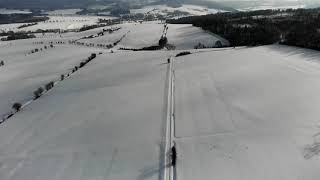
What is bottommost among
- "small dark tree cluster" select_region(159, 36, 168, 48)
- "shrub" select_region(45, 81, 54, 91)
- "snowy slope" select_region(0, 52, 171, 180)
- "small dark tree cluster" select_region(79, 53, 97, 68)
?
"snowy slope" select_region(0, 52, 171, 180)

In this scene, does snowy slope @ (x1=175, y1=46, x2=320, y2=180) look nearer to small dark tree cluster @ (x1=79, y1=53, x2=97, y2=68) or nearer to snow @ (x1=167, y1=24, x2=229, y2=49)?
small dark tree cluster @ (x1=79, y1=53, x2=97, y2=68)

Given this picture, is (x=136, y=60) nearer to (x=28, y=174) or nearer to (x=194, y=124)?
(x=194, y=124)

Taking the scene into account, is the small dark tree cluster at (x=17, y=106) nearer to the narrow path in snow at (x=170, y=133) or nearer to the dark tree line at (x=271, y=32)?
the narrow path in snow at (x=170, y=133)

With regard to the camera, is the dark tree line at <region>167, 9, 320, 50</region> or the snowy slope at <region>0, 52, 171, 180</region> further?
the dark tree line at <region>167, 9, 320, 50</region>

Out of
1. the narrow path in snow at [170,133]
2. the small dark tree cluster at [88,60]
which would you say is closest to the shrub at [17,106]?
the narrow path in snow at [170,133]

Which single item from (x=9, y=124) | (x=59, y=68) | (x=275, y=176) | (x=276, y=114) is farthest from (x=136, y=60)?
(x=275, y=176)

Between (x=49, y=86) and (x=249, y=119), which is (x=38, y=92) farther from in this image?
(x=249, y=119)

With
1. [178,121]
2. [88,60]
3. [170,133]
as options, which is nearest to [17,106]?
[178,121]

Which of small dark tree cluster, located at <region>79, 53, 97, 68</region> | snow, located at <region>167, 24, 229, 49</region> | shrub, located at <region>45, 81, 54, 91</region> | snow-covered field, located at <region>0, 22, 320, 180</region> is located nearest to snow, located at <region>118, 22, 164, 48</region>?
snow, located at <region>167, 24, 229, 49</region>

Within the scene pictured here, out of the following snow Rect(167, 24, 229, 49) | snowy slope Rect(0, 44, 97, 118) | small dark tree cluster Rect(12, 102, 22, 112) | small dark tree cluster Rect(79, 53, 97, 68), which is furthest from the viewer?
snow Rect(167, 24, 229, 49)
